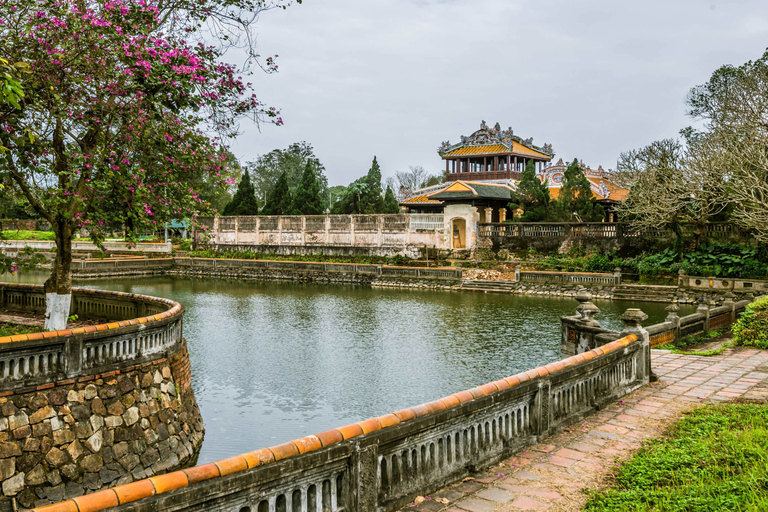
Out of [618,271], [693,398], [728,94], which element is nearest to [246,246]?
[618,271]

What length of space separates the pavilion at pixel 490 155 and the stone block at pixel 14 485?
41.2 metres

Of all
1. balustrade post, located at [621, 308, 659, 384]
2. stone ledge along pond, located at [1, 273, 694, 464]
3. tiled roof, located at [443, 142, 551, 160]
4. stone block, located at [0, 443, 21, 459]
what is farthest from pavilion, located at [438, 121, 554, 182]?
stone block, located at [0, 443, 21, 459]

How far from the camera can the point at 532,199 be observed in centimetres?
3725

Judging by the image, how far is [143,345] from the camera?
25.9ft

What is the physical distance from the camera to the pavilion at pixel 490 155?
1772 inches

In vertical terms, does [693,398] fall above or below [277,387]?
above

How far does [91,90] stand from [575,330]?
934 cm

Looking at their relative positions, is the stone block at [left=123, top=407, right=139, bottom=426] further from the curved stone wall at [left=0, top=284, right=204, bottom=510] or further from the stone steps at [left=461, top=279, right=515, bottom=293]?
the stone steps at [left=461, top=279, right=515, bottom=293]

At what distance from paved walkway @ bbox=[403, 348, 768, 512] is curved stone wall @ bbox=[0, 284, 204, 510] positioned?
4.61 m

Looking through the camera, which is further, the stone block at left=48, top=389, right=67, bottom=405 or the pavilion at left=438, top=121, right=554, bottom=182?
the pavilion at left=438, top=121, right=554, bottom=182

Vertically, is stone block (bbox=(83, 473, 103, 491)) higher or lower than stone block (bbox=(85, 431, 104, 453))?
lower

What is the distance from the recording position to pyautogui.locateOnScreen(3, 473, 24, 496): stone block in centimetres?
603

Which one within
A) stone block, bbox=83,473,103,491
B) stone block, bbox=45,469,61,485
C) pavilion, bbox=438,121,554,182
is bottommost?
stone block, bbox=83,473,103,491

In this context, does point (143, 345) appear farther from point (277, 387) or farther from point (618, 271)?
point (618, 271)
